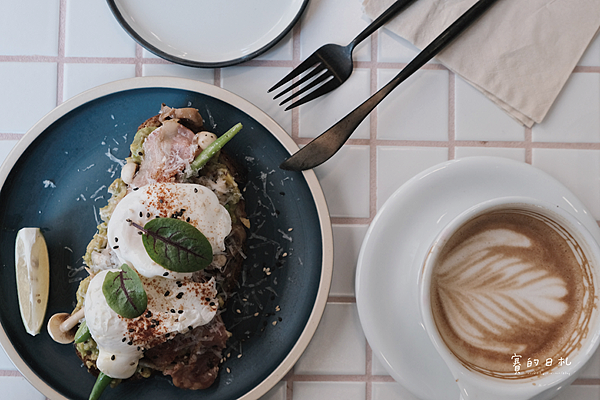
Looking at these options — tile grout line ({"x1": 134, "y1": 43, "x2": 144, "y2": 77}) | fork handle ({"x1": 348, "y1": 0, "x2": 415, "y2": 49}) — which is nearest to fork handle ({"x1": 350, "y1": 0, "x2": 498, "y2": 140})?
fork handle ({"x1": 348, "y1": 0, "x2": 415, "y2": 49})

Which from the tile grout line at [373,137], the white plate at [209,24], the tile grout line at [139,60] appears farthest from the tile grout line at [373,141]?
the tile grout line at [139,60]

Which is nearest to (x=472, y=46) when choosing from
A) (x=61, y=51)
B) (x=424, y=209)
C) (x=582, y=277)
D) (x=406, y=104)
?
(x=406, y=104)

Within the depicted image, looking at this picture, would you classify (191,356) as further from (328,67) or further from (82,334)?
(328,67)

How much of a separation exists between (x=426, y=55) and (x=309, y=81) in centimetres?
27

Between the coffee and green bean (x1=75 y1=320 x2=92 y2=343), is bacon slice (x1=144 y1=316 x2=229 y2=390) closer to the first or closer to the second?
green bean (x1=75 y1=320 x2=92 y2=343)

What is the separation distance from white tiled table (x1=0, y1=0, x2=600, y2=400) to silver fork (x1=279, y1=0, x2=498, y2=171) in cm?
6

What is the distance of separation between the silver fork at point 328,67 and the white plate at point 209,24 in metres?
0.10

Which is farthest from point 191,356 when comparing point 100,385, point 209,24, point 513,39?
point 513,39

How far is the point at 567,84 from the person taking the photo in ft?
3.22

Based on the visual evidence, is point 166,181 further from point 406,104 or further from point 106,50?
point 406,104

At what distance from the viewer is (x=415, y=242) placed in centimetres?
82

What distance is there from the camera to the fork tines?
91cm

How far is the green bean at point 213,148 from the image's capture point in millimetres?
830

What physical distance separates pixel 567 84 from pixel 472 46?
26 centimetres
